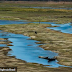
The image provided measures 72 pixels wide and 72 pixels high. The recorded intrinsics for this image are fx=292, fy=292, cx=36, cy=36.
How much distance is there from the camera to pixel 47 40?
32.2 metres

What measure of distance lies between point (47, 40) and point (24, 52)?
7114 mm

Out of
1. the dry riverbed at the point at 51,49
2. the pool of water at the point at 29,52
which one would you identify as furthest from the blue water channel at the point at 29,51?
the dry riverbed at the point at 51,49

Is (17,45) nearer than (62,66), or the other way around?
(62,66)

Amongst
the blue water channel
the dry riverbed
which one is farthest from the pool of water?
the dry riverbed

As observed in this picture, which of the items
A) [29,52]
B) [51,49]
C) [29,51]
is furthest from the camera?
[51,49]

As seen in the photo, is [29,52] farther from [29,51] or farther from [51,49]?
[51,49]

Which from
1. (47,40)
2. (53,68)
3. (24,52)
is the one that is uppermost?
(47,40)

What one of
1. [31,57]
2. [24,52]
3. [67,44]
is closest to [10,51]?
[24,52]

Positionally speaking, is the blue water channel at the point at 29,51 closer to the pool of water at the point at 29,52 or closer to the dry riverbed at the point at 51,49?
the pool of water at the point at 29,52

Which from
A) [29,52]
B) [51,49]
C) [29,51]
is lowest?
[29,52]

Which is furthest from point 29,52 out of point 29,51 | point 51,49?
point 51,49

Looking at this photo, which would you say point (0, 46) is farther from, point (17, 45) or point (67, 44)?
point (67, 44)

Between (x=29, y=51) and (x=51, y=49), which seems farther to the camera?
(x=51, y=49)

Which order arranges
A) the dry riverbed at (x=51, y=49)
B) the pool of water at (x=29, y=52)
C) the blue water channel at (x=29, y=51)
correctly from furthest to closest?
1. the pool of water at (x=29, y=52)
2. the blue water channel at (x=29, y=51)
3. the dry riverbed at (x=51, y=49)
